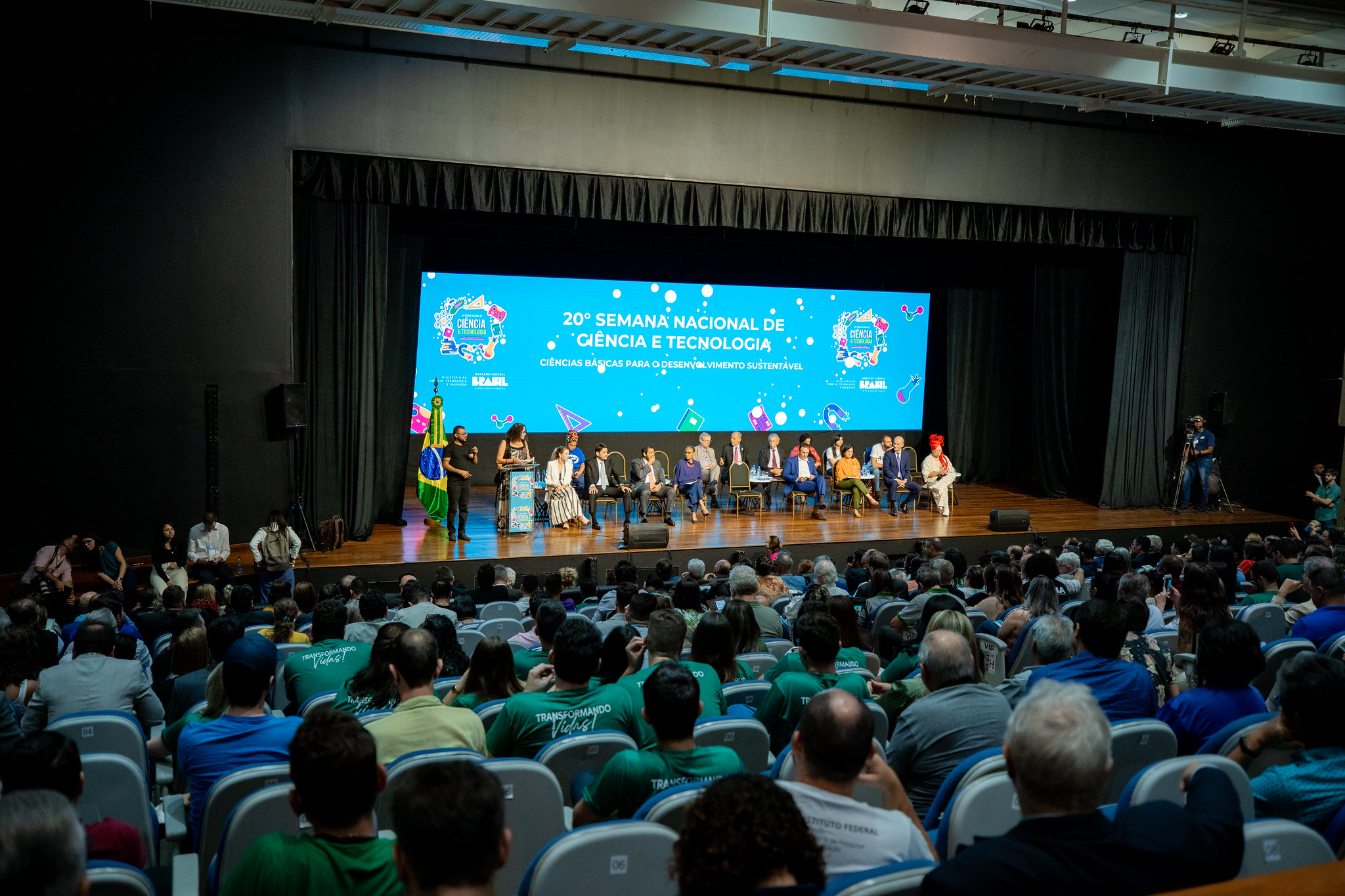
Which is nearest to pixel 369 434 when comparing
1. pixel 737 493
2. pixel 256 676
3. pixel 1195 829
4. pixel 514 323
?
pixel 514 323

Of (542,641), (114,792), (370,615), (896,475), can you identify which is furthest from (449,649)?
(896,475)

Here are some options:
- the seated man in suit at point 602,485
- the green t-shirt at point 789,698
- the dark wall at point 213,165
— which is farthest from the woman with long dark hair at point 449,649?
the seated man in suit at point 602,485

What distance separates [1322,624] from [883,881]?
12.7 ft

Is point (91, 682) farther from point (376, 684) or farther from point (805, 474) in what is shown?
point (805, 474)

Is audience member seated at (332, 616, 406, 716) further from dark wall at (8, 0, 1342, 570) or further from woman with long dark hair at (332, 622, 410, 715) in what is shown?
dark wall at (8, 0, 1342, 570)

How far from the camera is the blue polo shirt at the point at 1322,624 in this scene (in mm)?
4473

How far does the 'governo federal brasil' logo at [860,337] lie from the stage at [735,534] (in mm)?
2523

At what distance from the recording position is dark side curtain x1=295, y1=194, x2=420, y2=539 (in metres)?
10.2

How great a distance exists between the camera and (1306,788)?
2.27 metres

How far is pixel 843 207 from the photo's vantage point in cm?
1180

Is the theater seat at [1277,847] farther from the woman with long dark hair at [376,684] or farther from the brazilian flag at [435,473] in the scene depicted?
the brazilian flag at [435,473]

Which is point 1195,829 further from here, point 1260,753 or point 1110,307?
point 1110,307

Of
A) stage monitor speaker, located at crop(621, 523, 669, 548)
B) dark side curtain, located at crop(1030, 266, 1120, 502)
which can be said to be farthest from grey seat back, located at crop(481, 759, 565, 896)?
dark side curtain, located at crop(1030, 266, 1120, 502)

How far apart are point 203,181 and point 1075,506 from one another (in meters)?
11.4
